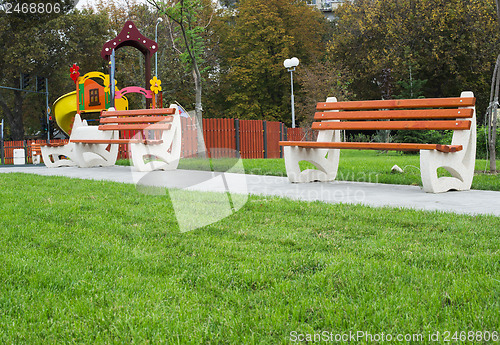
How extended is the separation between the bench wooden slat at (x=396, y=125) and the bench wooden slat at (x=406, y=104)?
326 mm

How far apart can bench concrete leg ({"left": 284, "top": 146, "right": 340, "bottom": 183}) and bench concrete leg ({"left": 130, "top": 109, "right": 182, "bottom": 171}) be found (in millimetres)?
2688

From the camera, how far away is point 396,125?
244 inches

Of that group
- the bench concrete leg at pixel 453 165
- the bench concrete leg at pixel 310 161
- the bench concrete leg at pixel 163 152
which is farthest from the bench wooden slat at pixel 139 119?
the bench concrete leg at pixel 453 165

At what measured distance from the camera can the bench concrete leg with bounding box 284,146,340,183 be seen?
21.7ft

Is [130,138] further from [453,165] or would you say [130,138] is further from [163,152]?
[453,165]

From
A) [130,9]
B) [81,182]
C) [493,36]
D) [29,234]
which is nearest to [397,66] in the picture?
[493,36]

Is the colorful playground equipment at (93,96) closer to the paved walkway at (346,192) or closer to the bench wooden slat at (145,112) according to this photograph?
the bench wooden slat at (145,112)

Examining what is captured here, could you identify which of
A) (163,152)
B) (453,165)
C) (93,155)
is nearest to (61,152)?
(93,155)

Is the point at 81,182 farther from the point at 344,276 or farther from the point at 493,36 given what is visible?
the point at 493,36

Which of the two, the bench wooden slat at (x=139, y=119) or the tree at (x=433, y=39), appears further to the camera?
the tree at (x=433, y=39)

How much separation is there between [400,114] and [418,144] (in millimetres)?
1219

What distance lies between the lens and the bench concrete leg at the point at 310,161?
663cm

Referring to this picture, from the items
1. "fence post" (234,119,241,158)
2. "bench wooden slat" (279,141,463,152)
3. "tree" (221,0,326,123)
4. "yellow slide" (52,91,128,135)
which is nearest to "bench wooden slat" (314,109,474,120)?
"bench wooden slat" (279,141,463,152)

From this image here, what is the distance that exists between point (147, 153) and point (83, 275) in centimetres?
579
